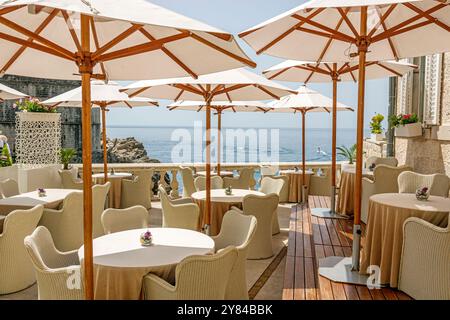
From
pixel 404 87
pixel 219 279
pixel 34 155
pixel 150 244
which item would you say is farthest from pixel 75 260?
pixel 404 87

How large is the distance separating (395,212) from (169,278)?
2.00m

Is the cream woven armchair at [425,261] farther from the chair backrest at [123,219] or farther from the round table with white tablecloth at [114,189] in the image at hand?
the round table with white tablecloth at [114,189]

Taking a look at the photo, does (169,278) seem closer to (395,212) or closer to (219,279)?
(219,279)

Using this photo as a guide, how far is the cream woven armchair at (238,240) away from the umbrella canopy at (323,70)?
8.27 feet

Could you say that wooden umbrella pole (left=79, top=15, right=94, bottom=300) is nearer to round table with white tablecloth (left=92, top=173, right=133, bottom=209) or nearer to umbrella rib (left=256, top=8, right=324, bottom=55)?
umbrella rib (left=256, top=8, right=324, bottom=55)

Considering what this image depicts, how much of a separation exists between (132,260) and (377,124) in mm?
8718

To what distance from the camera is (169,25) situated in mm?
2004

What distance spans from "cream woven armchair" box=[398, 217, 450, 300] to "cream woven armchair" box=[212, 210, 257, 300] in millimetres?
1225

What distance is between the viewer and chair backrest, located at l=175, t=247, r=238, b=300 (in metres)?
2.52

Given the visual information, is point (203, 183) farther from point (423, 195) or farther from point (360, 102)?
point (360, 102)

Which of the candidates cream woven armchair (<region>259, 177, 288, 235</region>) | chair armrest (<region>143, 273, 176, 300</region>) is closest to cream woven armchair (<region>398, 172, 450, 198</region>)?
cream woven armchair (<region>259, 177, 288, 235</region>)

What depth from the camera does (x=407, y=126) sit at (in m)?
7.31

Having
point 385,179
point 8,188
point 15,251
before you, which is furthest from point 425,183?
point 8,188

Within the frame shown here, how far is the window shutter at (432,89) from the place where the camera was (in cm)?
674
